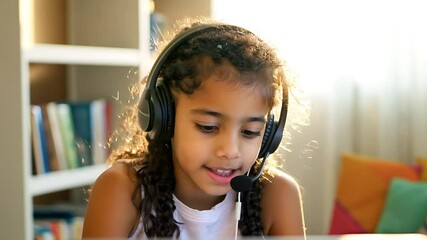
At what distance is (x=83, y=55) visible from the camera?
0.70 m

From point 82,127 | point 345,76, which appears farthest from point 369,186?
point 82,127

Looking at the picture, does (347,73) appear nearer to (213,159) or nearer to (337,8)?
(337,8)

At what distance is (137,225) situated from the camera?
0.58m

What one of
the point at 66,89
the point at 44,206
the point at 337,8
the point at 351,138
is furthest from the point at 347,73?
the point at 44,206

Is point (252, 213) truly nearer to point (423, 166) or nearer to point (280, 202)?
point (280, 202)

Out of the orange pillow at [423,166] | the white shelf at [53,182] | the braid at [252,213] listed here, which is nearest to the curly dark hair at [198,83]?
the braid at [252,213]

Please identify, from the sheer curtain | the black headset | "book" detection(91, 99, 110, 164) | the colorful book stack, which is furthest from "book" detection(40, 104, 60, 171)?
the black headset

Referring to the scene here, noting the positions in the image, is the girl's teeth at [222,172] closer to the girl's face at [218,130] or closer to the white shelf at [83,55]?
the girl's face at [218,130]

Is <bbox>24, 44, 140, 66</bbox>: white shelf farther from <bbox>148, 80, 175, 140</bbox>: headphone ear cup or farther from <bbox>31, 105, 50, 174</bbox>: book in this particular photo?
<bbox>31, 105, 50, 174</bbox>: book

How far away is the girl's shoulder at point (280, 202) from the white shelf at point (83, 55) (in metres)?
0.17

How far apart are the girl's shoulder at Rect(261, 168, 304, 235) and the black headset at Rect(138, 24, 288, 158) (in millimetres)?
63

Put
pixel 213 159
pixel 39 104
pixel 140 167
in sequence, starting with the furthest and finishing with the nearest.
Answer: pixel 39 104 < pixel 140 167 < pixel 213 159

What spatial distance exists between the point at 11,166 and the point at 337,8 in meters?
0.50

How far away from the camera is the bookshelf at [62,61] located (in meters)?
0.56
